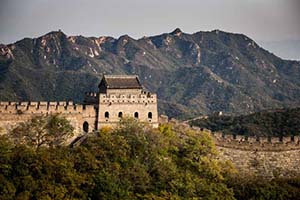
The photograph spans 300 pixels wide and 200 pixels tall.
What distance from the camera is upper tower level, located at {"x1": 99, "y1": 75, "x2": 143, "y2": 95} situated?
95.2ft

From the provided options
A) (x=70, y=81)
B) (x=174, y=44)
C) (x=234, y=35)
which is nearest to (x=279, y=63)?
(x=234, y=35)

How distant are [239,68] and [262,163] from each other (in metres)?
84.7

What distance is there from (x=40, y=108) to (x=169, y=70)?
8112 centimetres

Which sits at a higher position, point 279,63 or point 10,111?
point 279,63

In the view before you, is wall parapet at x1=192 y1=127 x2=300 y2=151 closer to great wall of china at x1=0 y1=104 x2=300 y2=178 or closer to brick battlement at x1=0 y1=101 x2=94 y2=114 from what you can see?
great wall of china at x1=0 y1=104 x2=300 y2=178

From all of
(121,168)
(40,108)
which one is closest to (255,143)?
(121,168)

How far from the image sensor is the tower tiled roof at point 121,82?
2917cm

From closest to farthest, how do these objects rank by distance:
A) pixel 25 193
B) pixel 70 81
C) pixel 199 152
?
pixel 25 193 → pixel 199 152 → pixel 70 81

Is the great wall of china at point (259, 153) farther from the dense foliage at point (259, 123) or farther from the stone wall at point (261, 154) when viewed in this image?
the dense foliage at point (259, 123)

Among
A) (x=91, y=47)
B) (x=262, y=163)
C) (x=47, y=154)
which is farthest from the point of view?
(x=91, y=47)

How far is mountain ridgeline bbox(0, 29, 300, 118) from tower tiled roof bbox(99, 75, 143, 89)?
91.5ft

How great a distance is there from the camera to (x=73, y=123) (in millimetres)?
27750

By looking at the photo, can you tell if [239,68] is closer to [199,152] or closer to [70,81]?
[70,81]

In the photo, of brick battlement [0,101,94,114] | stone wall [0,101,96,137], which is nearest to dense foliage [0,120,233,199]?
stone wall [0,101,96,137]
